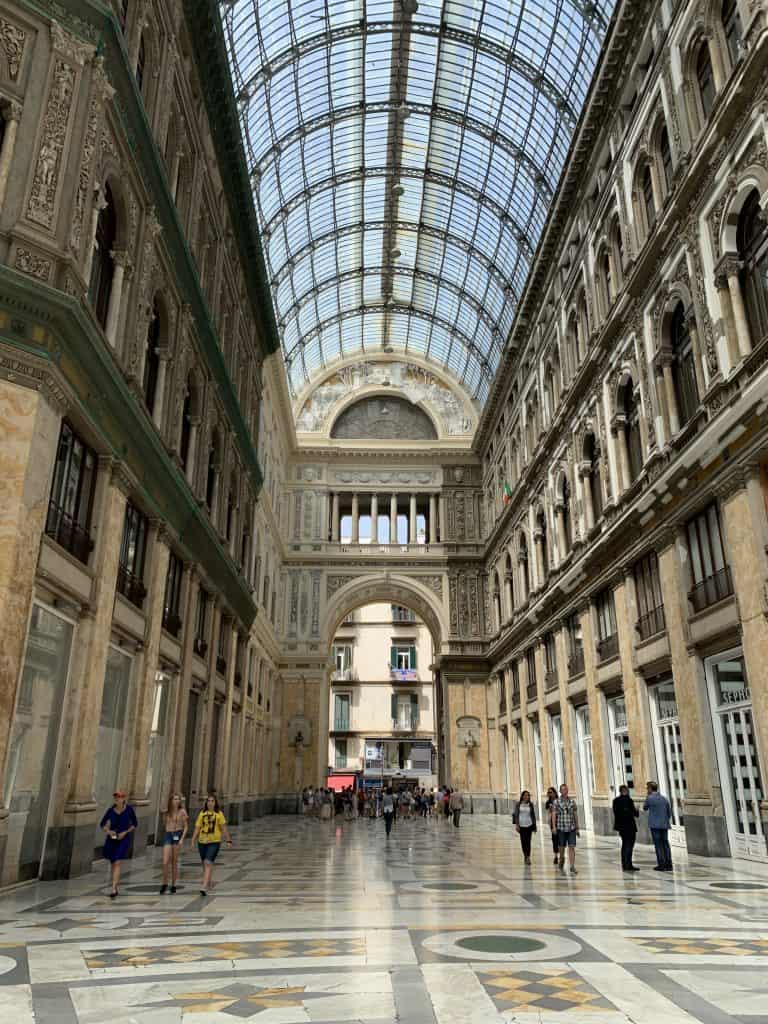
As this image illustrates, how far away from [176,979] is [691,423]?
1381 cm

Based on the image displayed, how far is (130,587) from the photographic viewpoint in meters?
16.0

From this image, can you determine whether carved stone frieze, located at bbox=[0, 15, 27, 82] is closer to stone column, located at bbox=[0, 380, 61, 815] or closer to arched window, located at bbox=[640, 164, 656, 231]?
stone column, located at bbox=[0, 380, 61, 815]

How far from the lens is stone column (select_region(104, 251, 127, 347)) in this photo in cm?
1433

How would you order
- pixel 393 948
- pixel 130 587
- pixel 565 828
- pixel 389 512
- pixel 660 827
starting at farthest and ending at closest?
pixel 389 512 < pixel 130 587 < pixel 565 828 < pixel 660 827 < pixel 393 948

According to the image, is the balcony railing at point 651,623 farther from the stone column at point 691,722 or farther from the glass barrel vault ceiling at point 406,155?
the glass barrel vault ceiling at point 406,155

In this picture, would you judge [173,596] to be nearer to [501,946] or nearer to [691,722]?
[691,722]

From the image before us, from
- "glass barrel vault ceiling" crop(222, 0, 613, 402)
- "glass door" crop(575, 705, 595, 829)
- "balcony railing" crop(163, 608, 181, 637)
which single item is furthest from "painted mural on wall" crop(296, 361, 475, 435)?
"balcony railing" crop(163, 608, 181, 637)

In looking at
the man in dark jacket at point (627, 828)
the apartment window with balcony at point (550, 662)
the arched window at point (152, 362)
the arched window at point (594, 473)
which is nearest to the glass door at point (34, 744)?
the arched window at point (152, 362)

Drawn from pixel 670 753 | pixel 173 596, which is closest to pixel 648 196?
pixel 670 753

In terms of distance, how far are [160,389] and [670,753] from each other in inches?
568

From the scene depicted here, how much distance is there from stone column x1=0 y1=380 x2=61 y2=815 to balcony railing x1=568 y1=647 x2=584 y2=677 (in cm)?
1793

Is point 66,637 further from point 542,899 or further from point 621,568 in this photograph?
point 621,568

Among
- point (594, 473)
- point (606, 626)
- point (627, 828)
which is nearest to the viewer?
point (627, 828)

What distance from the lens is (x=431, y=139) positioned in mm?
35594
